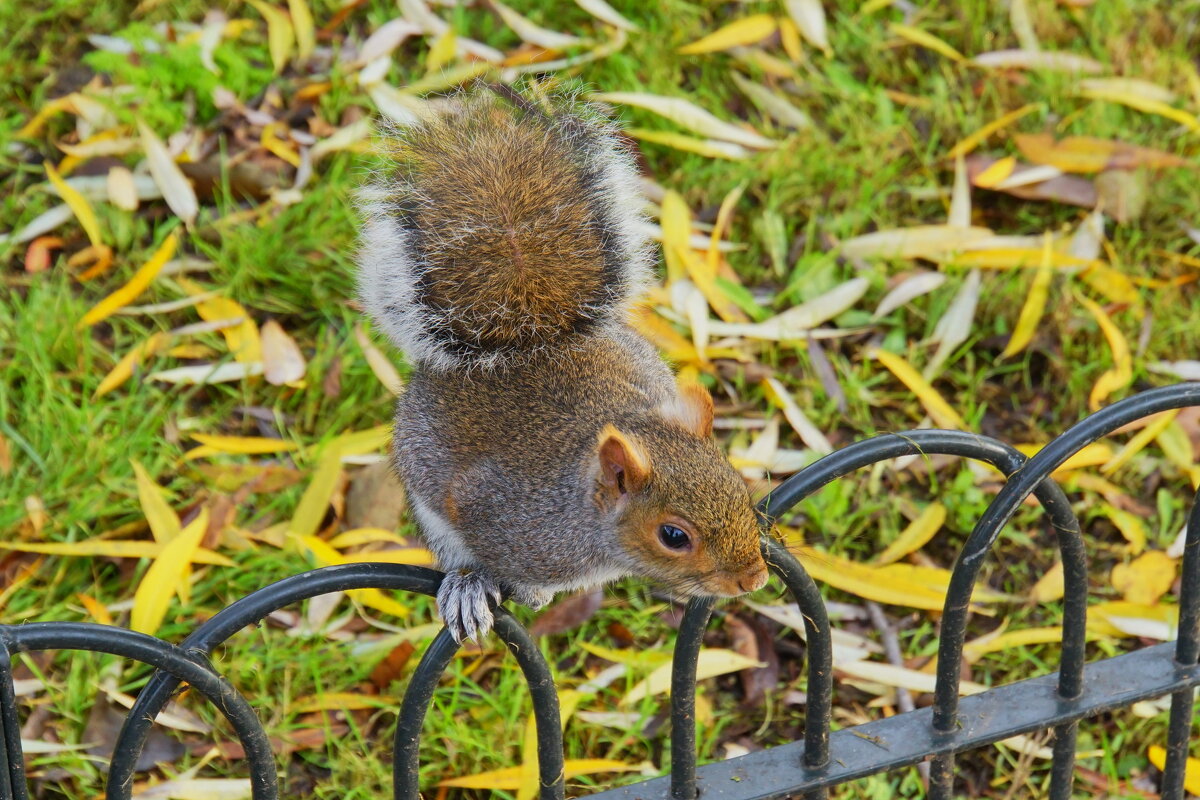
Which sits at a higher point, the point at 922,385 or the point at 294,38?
the point at 294,38

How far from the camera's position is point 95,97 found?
2.27m

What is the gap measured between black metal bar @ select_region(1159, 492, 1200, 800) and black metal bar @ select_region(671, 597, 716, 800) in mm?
486

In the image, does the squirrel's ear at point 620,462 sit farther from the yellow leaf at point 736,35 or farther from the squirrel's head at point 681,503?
the yellow leaf at point 736,35

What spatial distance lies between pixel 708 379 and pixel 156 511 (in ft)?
2.63

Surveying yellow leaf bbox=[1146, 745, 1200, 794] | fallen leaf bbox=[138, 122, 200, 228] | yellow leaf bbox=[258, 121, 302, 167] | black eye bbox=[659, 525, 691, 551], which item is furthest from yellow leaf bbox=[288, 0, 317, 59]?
yellow leaf bbox=[1146, 745, 1200, 794]

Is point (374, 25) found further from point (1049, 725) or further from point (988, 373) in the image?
point (1049, 725)

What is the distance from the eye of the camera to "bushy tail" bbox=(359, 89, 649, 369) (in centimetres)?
139

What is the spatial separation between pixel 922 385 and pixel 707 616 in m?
0.99

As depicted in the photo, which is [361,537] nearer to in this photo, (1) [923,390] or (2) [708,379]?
(2) [708,379]

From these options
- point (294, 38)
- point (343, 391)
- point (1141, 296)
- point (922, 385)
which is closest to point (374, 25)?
point (294, 38)

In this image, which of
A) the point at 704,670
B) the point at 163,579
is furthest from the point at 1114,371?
the point at 163,579

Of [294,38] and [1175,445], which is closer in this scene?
[1175,445]

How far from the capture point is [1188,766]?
5.58 feet

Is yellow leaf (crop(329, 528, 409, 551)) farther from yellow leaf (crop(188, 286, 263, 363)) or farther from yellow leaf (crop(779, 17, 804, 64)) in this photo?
yellow leaf (crop(779, 17, 804, 64))
